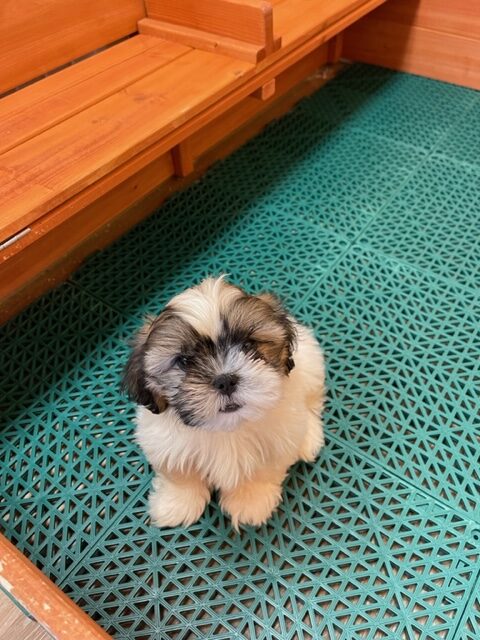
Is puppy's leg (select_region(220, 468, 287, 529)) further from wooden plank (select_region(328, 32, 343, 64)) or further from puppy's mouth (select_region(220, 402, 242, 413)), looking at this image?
wooden plank (select_region(328, 32, 343, 64))

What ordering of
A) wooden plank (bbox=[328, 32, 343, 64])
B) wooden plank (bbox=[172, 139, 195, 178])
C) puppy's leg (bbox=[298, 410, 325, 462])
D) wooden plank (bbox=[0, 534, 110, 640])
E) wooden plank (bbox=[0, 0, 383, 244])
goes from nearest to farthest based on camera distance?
wooden plank (bbox=[0, 534, 110, 640])
wooden plank (bbox=[0, 0, 383, 244])
puppy's leg (bbox=[298, 410, 325, 462])
wooden plank (bbox=[172, 139, 195, 178])
wooden plank (bbox=[328, 32, 343, 64])

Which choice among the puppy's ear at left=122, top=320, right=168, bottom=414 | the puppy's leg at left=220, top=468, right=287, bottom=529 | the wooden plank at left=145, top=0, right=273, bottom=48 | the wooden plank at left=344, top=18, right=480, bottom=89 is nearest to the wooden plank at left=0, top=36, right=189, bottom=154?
the wooden plank at left=145, top=0, right=273, bottom=48

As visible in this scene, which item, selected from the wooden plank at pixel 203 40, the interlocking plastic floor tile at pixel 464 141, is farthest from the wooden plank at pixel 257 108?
the interlocking plastic floor tile at pixel 464 141

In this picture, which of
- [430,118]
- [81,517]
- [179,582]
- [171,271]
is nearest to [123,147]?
[171,271]

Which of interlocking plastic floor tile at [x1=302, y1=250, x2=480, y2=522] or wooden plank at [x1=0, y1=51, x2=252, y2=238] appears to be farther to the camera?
→ interlocking plastic floor tile at [x1=302, y1=250, x2=480, y2=522]

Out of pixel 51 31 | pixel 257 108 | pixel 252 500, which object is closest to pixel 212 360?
pixel 252 500

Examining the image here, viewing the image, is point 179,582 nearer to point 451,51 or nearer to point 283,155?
point 283,155

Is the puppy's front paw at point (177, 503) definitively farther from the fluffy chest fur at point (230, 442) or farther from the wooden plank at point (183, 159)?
the wooden plank at point (183, 159)

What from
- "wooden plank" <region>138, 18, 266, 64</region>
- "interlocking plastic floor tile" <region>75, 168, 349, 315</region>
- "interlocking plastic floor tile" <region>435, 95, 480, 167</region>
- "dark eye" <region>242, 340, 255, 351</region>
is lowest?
"interlocking plastic floor tile" <region>75, 168, 349, 315</region>
